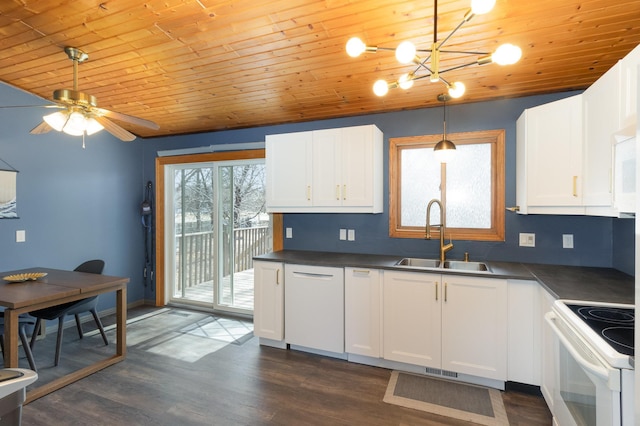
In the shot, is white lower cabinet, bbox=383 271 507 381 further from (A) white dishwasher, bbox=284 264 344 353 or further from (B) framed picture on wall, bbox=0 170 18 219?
(B) framed picture on wall, bbox=0 170 18 219

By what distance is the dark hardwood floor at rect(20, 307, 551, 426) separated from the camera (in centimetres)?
217

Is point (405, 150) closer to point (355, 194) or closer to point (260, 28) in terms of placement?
point (355, 194)

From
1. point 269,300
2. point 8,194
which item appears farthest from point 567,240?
point 8,194

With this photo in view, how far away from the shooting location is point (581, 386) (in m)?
1.51

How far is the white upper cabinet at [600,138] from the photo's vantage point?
6.05 feet

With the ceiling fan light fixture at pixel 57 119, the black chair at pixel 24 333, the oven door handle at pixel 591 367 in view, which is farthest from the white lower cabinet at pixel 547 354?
the black chair at pixel 24 333

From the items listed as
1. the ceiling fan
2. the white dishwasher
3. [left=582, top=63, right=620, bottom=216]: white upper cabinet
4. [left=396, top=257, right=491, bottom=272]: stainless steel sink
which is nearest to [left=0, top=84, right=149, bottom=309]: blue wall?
the ceiling fan

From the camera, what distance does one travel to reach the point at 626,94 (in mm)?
1725

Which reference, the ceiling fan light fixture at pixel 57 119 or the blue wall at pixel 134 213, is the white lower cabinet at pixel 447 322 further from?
the ceiling fan light fixture at pixel 57 119

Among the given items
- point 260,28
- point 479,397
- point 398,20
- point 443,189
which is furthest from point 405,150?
point 479,397

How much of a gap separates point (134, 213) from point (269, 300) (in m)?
2.67

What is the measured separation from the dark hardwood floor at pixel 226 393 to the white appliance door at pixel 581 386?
0.56m

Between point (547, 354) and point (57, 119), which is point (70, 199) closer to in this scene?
point (57, 119)

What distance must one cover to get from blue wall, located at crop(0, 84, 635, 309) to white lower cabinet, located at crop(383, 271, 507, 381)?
0.69 metres
